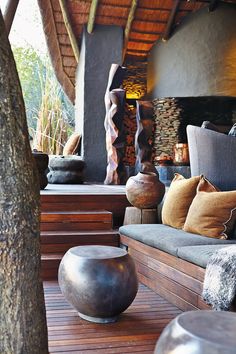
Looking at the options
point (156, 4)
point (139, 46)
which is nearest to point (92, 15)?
point (156, 4)

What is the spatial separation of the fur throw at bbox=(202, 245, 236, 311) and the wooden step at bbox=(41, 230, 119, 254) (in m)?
1.81

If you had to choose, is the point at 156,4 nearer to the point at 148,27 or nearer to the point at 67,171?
the point at 148,27

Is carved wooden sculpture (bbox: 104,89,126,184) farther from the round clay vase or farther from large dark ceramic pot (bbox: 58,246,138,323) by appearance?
large dark ceramic pot (bbox: 58,246,138,323)

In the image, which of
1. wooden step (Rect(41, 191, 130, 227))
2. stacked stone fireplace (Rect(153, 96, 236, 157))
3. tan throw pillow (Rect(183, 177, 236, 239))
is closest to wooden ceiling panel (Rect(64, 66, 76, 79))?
stacked stone fireplace (Rect(153, 96, 236, 157))

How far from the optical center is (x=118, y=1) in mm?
7648

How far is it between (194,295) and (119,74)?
16.3 ft

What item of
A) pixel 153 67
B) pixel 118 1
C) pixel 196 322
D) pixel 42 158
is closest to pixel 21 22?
pixel 153 67

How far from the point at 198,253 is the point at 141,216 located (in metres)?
1.56

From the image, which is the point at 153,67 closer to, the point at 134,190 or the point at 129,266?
the point at 134,190

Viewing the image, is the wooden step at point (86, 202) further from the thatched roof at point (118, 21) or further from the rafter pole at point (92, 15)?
the thatched roof at point (118, 21)

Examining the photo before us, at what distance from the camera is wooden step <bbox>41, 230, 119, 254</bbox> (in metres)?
3.89

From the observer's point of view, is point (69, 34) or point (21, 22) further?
Result: point (21, 22)

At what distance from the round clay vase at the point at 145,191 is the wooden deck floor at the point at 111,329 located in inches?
45.7

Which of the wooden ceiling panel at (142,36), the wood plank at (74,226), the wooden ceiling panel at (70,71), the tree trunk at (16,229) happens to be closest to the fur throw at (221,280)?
the tree trunk at (16,229)
